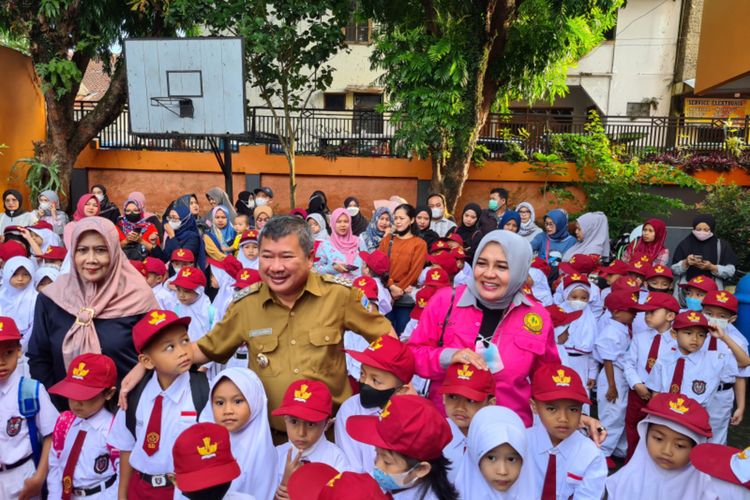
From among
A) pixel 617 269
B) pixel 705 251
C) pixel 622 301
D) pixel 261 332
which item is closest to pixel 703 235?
pixel 705 251

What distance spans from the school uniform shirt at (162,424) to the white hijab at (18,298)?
2.64 m

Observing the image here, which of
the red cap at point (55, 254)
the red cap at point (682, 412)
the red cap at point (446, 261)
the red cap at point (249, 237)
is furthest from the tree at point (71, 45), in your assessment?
the red cap at point (682, 412)

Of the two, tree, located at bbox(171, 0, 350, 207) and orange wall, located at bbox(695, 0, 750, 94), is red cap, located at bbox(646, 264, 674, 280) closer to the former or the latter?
orange wall, located at bbox(695, 0, 750, 94)

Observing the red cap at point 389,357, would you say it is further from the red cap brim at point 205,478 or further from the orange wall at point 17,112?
the orange wall at point 17,112

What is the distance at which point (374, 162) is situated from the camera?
14000 millimetres

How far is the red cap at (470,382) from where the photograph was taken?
256cm

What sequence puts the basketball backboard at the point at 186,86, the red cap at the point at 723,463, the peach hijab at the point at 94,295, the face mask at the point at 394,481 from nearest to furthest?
the face mask at the point at 394,481 → the red cap at the point at 723,463 → the peach hijab at the point at 94,295 → the basketball backboard at the point at 186,86

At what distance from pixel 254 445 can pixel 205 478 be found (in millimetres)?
500

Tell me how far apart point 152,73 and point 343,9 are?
12.4ft

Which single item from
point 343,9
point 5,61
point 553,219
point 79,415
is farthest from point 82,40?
point 79,415

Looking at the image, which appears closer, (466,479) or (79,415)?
(466,479)

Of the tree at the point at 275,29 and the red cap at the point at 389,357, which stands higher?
the tree at the point at 275,29

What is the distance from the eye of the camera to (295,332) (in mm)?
2689

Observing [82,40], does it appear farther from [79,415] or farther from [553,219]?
[79,415]
